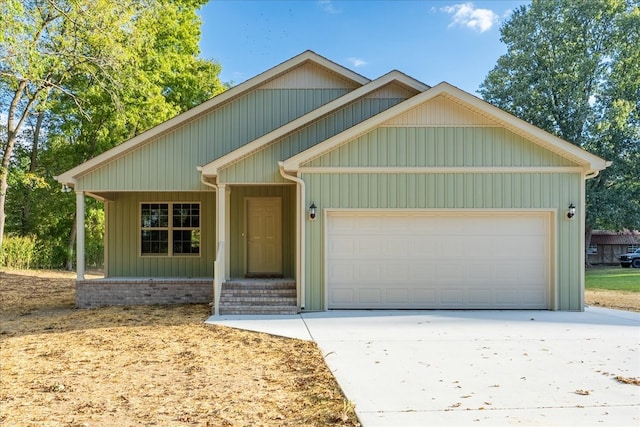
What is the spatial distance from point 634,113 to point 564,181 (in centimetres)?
1848

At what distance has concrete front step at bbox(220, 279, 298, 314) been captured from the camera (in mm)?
8781

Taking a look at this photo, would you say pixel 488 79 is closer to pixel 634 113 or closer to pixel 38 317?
pixel 634 113

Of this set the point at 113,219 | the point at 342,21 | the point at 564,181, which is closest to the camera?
the point at 564,181

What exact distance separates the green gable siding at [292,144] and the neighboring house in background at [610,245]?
2910cm

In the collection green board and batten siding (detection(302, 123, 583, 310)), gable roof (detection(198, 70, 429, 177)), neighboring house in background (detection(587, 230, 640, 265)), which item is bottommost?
neighboring house in background (detection(587, 230, 640, 265))

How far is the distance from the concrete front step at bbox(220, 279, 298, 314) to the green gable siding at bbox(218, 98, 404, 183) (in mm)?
2294

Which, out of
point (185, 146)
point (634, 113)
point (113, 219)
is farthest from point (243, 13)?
point (634, 113)

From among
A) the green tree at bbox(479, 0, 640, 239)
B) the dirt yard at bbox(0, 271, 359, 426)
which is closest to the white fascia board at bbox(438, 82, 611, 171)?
the dirt yard at bbox(0, 271, 359, 426)

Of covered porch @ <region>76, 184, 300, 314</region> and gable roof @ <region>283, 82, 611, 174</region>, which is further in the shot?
covered porch @ <region>76, 184, 300, 314</region>

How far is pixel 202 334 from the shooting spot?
7.01 meters

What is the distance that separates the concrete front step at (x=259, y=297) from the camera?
878cm

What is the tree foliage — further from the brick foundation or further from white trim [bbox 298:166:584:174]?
white trim [bbox 298:166:584:174]

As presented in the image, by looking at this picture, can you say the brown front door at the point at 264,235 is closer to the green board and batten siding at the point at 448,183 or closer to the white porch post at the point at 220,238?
the white porch post at the point at 220,238

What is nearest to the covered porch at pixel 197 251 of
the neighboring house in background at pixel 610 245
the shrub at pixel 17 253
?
the shrub at pixel 17 253
